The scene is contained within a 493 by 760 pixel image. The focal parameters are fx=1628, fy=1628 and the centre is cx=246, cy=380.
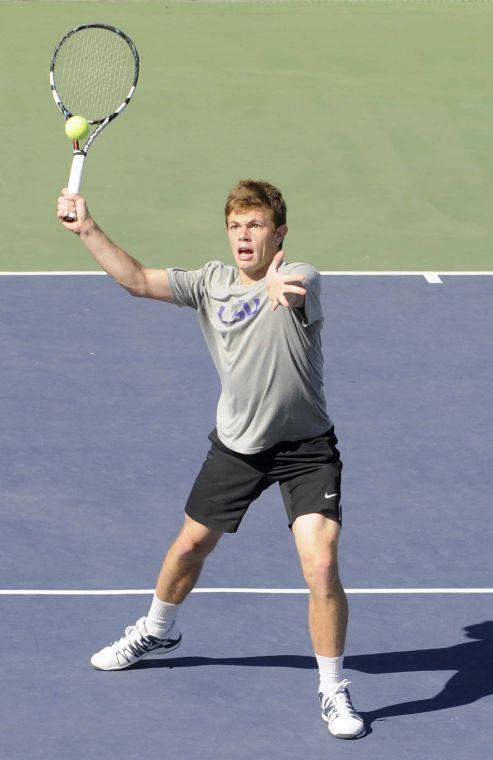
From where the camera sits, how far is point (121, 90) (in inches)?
569

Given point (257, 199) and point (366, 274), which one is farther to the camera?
point (366, 274)

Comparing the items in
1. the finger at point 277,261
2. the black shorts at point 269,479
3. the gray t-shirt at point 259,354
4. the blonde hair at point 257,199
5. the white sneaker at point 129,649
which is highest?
the blonde hair at point 257,199

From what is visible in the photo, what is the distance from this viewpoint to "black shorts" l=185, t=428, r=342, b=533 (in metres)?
6.71

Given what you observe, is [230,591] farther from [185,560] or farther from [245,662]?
[185,560]

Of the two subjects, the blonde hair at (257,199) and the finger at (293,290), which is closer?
the finger at (293,290)

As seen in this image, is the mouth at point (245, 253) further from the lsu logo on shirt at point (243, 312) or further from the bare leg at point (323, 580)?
the bare leg at point (323, 580)

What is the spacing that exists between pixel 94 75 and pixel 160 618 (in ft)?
25.6

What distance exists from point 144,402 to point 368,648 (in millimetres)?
3210

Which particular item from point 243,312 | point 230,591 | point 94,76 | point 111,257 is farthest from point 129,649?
point 94,76

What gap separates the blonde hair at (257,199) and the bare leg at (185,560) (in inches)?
53.5

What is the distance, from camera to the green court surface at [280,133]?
13391 millimetres

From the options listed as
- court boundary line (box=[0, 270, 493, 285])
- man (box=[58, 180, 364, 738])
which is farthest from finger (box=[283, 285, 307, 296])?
court boundary line (box=[0, 270, 493, 285])

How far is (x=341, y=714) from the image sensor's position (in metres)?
6.58

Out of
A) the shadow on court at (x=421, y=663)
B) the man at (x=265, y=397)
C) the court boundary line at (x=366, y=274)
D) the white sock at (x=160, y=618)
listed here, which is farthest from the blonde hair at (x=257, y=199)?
the court boundary line at (x=366, y=274)
